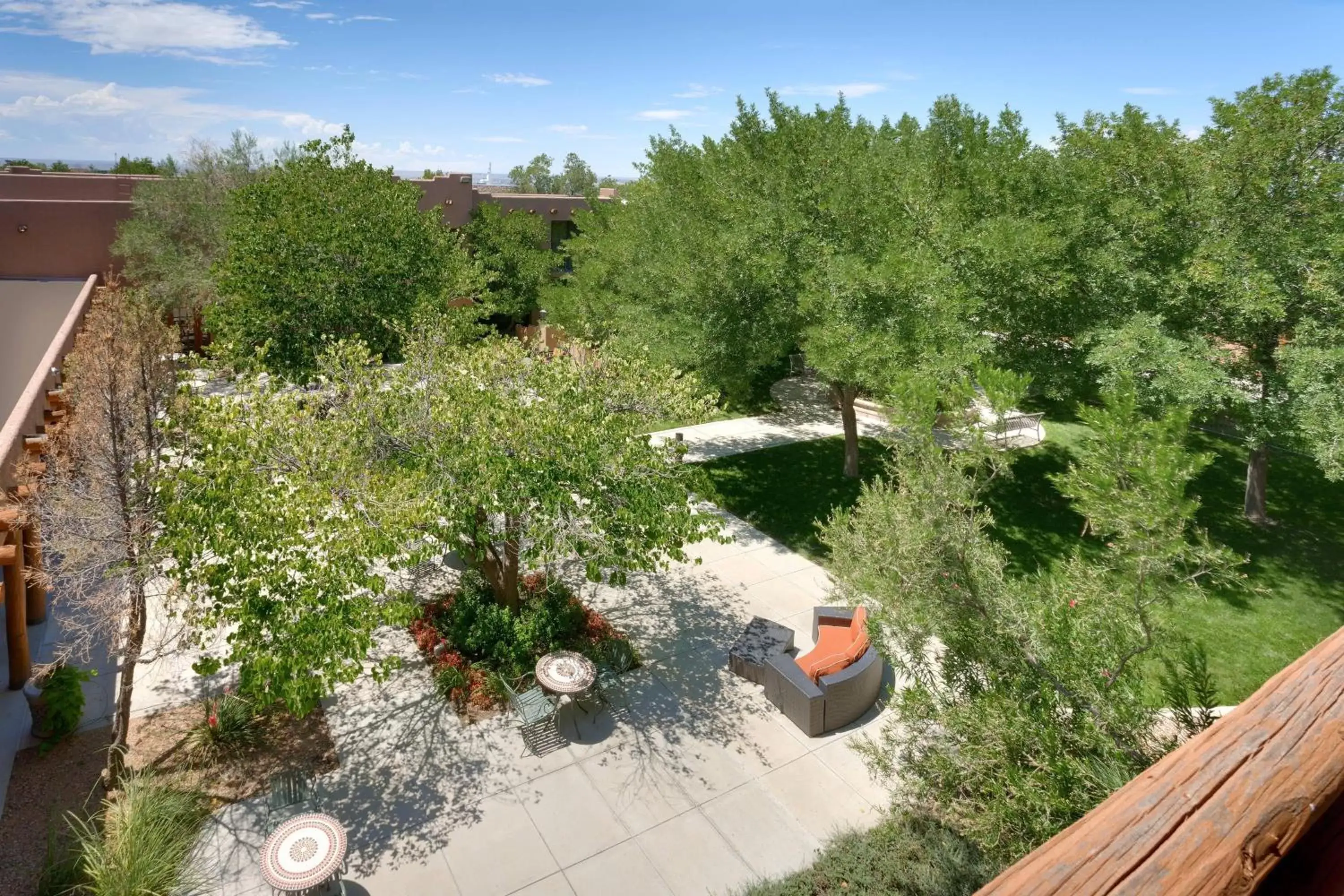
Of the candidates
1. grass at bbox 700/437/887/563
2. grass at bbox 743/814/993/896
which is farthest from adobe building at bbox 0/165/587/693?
grass at bbox 700/437/887/563

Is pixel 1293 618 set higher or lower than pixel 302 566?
lower

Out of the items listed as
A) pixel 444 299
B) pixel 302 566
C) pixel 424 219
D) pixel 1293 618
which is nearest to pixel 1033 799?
pixel 302 566

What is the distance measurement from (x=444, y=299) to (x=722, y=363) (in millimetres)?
6213

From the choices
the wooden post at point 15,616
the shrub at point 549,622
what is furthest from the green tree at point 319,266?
the shrub at point 549,622

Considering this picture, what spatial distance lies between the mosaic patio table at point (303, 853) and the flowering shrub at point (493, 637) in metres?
2.88

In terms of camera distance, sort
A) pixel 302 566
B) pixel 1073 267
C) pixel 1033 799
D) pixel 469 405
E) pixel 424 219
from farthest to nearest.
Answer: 1. pixel 424 219
2. pixel 1073 267
3. pixel 469 405
4. pixel 302 566
5. pixel 1033 799

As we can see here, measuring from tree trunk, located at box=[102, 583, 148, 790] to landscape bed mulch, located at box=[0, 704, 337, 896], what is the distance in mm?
506

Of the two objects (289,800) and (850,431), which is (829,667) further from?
(850,431)

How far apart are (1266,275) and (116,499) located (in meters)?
16.8

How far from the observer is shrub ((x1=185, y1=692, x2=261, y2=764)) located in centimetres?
913

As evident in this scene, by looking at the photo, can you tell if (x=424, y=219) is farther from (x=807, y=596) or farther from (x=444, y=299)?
(x=807, y=596)

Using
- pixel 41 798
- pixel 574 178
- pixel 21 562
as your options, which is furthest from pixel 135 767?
pixel 574 178

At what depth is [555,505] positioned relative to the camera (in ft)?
28.9

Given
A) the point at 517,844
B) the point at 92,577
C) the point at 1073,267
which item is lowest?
the point at 517,844
